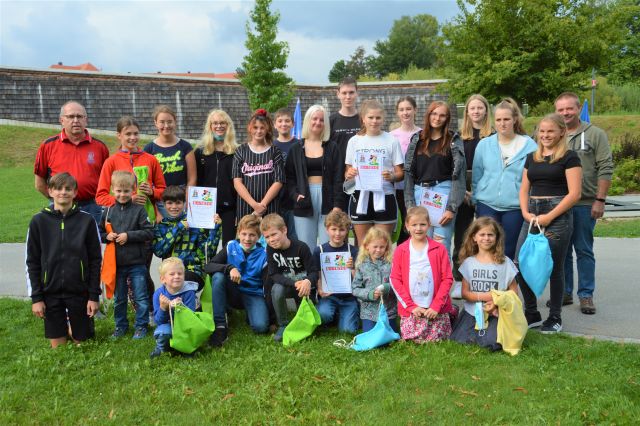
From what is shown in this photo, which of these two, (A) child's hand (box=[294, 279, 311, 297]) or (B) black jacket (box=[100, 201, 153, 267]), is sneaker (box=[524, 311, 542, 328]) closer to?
(A) child's hand (box=[294, 279, 311, 297])

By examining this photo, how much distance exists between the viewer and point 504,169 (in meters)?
5.64

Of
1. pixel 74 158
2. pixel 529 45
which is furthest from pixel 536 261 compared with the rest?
pixel 529 45

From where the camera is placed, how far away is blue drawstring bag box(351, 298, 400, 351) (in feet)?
16.2

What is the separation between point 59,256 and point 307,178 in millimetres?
2525

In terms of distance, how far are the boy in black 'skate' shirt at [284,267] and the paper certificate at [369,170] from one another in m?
0.90

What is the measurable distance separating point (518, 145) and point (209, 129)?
10.9 ft

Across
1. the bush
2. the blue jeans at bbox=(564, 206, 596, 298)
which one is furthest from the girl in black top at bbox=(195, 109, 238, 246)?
the bush

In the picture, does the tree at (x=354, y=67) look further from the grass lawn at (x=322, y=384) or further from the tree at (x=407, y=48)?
the grass lawn at (x=322, y=384)

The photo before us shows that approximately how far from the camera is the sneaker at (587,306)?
5.92 meters

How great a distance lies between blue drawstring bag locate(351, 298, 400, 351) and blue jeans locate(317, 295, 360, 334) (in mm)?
450

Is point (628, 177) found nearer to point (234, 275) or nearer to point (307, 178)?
point (307, 178)

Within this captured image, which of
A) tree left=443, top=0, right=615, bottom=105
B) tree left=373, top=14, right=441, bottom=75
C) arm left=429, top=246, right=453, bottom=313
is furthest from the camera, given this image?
tree left=373, top=14, right=441, bottom=75

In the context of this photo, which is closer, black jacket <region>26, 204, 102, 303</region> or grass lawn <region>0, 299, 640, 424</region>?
grass lawn <region>0, 299, 640, 424</region>

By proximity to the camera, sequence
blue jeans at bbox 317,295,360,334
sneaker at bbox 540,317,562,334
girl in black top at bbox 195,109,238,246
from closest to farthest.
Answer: sneaker at bbox 540,317,562,334, blue jeans at bbox 317,295,360,334, girl in black top at bbox 195,109,238,246
